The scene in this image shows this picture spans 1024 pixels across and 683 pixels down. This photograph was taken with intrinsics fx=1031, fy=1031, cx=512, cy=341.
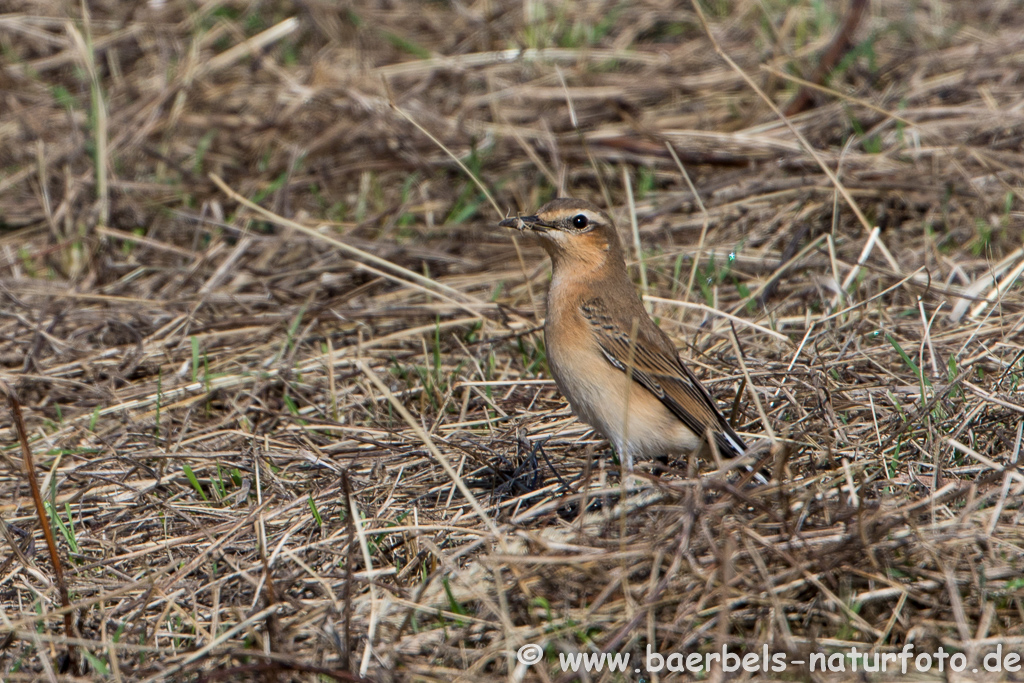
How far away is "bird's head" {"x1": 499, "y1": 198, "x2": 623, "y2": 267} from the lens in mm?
5922

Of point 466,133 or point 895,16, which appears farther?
point 895,16

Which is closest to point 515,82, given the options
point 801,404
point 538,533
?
point 801,404

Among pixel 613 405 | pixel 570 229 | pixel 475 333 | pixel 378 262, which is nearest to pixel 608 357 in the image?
pixel 613 405

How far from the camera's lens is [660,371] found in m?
5.62

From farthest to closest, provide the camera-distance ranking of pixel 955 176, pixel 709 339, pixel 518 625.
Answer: pixel 955 176, pixel 709 339, pixel 518 625

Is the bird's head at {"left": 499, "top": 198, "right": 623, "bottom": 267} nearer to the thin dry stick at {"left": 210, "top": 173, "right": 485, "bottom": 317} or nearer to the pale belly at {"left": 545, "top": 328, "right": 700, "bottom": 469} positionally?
the pale belly at {"left": 545, "top": 328, "right": 700, "bottom": 469}

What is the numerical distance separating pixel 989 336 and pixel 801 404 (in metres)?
1.29

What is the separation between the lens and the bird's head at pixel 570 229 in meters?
5.92

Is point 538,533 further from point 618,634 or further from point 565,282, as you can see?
point 565,282

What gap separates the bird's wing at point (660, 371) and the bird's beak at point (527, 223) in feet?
1.78

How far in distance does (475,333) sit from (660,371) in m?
1.98

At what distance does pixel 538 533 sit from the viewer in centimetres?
451

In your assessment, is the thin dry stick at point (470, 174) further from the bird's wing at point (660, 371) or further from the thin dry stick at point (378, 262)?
the bird's wing at point (660, 371)

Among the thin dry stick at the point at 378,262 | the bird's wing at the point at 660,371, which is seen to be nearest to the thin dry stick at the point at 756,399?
the bird's wing at the point at 660,371
